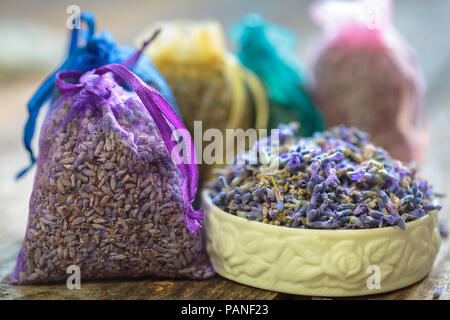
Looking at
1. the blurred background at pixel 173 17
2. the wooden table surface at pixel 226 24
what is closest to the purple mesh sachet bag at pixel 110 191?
the wooden table surface at pixel 226 24

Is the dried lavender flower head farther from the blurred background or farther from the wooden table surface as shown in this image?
the blurred background

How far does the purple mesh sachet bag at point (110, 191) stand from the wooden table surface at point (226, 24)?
0.03 m

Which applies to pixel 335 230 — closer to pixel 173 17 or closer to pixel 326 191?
pixel 326 191

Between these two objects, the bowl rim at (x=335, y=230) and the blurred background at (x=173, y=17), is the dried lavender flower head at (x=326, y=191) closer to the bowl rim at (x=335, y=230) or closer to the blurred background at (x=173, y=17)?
the bowl rim at (x=335, y=230)

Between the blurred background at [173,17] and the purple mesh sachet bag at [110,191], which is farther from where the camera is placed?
the blurred background at [173,17]

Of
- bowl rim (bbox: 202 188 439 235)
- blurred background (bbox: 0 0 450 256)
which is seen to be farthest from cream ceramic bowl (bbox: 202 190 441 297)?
blurred background (bbox: 0 0 450 256)

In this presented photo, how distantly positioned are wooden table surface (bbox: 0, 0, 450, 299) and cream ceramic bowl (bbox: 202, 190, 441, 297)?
28 millimetres

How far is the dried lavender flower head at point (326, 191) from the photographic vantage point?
2.88 feet

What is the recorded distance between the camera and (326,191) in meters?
0.90

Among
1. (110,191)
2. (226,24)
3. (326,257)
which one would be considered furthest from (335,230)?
(226,24)

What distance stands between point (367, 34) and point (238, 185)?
0.54 meters

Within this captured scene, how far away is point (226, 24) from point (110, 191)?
2124 mm

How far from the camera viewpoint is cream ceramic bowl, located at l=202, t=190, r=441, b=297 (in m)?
0.86
